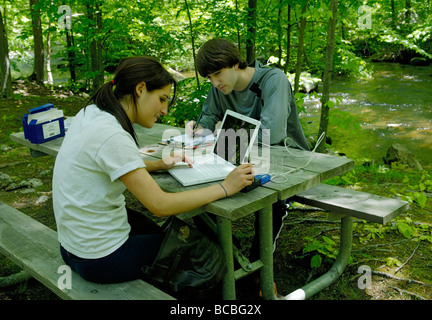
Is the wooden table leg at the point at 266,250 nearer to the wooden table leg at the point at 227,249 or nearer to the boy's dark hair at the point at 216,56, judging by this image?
the wooden table leg at the point at 227,249

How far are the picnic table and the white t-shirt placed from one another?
1.06 feet

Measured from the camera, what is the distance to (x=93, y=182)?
1529 millimetres

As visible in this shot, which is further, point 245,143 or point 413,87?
point 413,87

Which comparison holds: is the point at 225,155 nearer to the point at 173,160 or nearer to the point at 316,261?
the point at 173,160

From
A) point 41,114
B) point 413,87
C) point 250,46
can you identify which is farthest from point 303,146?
point 413,87

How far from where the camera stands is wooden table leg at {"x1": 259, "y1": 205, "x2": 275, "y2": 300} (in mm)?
2041

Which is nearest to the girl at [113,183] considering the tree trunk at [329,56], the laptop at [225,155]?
the laptop at [225,155]

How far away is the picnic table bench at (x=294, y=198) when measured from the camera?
5.49 ft

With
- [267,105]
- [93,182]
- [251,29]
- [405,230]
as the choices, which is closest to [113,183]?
[93,182]

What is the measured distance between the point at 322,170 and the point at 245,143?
1.35 feet

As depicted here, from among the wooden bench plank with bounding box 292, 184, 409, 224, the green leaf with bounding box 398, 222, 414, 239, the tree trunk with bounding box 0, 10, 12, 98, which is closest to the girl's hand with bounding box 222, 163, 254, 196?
the wooden bench plank with bounding box 292, 184, 409, 224

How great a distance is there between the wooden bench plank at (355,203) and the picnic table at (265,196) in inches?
9.9

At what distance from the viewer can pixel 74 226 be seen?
1574mm

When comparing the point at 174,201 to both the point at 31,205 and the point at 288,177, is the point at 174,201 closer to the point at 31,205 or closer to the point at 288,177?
the point at 288,177
